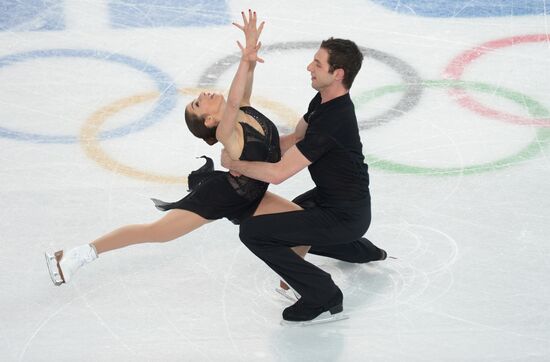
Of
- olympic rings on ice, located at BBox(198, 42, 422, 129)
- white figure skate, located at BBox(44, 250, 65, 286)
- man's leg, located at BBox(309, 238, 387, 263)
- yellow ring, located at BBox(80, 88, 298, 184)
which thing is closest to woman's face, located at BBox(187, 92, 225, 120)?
man's leg, located at BBox(309, 238, 387, 263)

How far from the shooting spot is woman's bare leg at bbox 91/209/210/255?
5.08 m

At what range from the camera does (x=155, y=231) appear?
16.8 feet

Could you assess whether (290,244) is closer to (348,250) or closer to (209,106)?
(348,250)

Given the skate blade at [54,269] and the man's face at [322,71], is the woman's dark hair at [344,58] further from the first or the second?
the skate blade at [54,269]

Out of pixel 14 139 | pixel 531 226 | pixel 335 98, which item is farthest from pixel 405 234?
pixel 14 139

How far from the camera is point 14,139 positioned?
6645 mm

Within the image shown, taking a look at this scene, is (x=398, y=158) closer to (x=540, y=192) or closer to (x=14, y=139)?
(x=540, y=192)

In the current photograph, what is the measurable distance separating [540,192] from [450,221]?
2.08ft

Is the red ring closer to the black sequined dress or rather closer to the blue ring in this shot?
the blue ring

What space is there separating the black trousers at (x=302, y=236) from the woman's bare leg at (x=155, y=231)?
30 centimetres

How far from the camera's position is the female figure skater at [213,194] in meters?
4.93

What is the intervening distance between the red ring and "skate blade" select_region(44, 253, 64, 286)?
10.3ft

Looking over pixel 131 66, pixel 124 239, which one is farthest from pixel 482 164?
pixel 131 66

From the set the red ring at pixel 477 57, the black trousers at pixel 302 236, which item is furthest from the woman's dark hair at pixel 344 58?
the red ring at pixel 477 57
